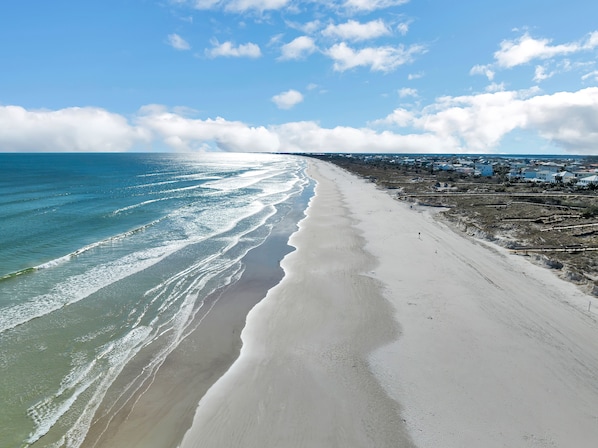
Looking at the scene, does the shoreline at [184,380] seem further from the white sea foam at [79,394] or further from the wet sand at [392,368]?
the white sea foam at [79,394]

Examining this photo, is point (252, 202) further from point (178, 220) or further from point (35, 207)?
point (35, 207)

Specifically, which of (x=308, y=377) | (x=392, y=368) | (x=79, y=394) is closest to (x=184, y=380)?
(x=79, y=394)

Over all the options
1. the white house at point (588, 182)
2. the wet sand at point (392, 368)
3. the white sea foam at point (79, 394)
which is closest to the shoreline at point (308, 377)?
the wet sand at point (392, 368)

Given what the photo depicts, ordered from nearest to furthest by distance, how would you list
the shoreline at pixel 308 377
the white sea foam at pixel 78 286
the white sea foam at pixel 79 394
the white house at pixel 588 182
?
the shoreline at pixel 308 377
the white sea foam at pixel 79 394
the white sea foam at pixel 78 286
the white house at pixel 588 182

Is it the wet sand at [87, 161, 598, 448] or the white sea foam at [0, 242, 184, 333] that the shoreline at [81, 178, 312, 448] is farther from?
the white sea foam at [0, 242, 184, 333]

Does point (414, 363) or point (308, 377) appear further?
point (414, 363)

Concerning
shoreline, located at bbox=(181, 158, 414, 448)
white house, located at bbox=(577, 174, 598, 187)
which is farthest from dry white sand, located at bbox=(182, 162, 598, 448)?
white house, located at bbox=(577, 174, 598, 187)

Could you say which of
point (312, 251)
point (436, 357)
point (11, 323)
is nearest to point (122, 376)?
point (11, 323)

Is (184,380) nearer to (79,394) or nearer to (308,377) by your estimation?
(79,394)
